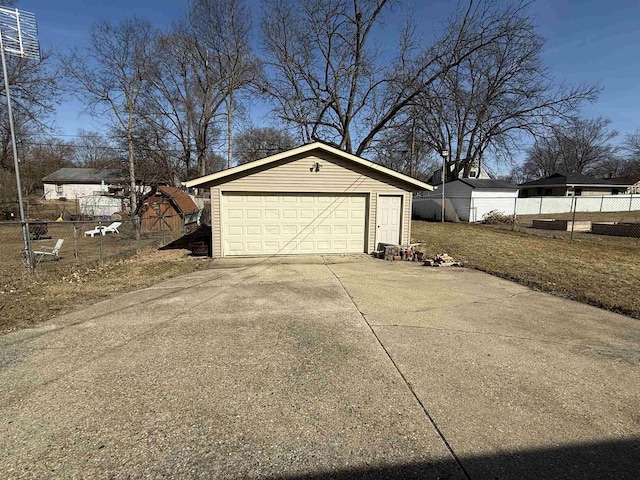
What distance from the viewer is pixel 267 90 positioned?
22.8 m

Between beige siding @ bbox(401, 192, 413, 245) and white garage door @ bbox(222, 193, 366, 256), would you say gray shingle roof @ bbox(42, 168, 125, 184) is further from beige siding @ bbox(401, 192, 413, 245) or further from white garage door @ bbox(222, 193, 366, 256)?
beige siding @ bbox(401, 192, 413, 245)

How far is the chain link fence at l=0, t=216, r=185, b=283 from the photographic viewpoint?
327 inches

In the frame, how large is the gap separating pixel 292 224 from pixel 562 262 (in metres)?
8.02

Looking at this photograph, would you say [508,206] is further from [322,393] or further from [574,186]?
[322,393]

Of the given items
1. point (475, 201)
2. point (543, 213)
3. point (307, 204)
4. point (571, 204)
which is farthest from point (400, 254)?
point (571, 204)

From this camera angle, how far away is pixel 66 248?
12.8 m

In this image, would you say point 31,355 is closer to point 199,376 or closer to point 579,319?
point 199,376

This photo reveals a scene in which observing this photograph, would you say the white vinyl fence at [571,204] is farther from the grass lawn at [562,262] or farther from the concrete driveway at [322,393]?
the concrete driveway at [322,393]

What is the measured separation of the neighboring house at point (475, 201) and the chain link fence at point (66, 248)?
717 inches

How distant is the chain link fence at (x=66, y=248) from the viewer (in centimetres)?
831

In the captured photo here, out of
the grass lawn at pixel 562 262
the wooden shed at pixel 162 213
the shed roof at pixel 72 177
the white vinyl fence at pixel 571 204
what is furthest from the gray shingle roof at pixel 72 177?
the white vinyl fence at pixel 571 204

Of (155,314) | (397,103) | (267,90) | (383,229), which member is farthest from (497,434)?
(267,90)

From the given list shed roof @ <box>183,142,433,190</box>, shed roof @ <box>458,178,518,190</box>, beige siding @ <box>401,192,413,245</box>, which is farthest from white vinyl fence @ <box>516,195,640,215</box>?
shed roof @ <box>183,142,433,190</box>

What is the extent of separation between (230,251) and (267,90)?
662 inches
